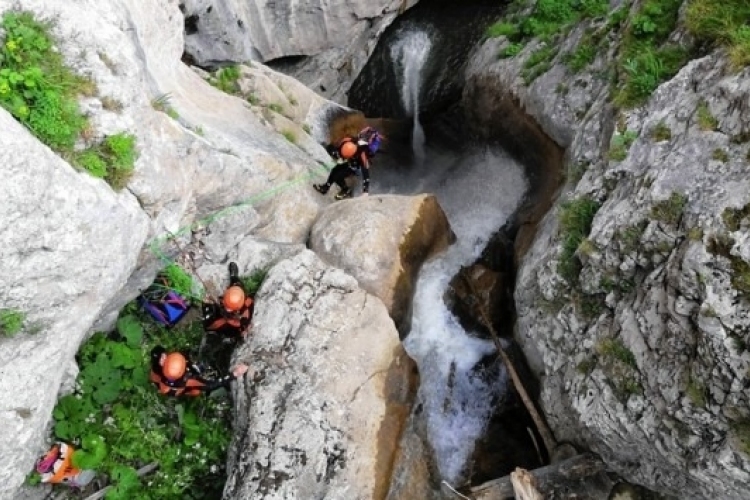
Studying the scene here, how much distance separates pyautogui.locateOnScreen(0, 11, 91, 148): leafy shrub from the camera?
7.00 metres

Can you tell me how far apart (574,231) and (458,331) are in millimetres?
3806

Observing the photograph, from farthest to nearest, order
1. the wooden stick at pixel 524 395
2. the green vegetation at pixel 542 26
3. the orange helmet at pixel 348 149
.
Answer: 1. the green vegetation at pixel 542 26
2. the orange helmet at pixel 348 149
3. the wooden stick at pixel 524 395

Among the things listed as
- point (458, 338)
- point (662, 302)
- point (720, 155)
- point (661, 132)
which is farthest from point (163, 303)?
point (720, 155)

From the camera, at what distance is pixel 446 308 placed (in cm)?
1295

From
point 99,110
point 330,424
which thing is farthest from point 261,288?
point 99,110

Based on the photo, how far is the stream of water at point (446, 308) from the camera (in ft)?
38.0

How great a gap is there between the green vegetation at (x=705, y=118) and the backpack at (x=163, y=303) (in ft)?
29.1

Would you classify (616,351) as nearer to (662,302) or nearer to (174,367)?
(662,302)

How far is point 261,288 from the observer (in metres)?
10.7

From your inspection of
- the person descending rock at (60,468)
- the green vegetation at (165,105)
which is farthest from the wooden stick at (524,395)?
the person descending rock at (60,468)

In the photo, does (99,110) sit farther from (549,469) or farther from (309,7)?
(309,7)

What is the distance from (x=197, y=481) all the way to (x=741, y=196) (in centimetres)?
923

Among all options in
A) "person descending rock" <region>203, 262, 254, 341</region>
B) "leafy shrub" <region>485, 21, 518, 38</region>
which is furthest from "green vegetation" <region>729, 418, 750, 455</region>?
"leafy shrub" <region>485, 21, 518, 38</region>

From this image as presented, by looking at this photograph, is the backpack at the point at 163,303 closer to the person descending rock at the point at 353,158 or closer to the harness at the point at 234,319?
the harness at the point at 234,319
